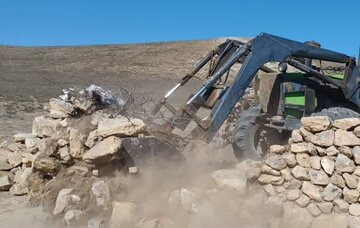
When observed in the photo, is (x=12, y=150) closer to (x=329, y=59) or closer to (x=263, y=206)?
(x=263, y=206)

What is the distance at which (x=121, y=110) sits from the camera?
860 centimetres

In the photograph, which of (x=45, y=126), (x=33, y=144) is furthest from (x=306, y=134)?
(x=33, y=144)

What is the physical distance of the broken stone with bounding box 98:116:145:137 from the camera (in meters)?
7.99

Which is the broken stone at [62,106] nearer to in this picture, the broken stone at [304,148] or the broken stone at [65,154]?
the broken stone at [65,154]

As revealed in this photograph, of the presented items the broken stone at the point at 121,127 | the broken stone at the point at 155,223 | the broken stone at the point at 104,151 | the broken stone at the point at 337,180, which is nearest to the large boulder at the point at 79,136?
the broken stone at the point at 121,127

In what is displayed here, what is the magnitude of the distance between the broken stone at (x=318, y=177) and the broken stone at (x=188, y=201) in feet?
5.93

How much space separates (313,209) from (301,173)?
0.57 metres

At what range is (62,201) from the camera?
7.60m

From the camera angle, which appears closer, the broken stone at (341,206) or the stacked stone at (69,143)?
the broken stone at (341,206)

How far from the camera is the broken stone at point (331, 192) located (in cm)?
751

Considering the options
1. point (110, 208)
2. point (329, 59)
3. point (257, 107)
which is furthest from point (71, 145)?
point (329, 59)

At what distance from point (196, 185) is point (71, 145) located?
7.04ft

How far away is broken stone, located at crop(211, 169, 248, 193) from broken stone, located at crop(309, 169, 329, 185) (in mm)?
1004

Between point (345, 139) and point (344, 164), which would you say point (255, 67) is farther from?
point (344, 164)
